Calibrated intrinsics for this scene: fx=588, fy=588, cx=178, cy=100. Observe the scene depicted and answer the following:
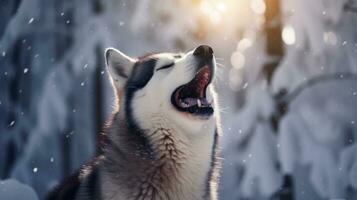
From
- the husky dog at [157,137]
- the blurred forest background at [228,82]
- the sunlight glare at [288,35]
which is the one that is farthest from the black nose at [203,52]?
the sunlight glare at [288,35]

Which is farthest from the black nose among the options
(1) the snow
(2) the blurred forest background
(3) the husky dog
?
(1) the snow

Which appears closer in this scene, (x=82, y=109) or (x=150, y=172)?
(x=150, y=172)

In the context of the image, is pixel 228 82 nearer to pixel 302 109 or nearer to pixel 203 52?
pixel 302 109

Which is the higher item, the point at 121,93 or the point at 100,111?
the point at 121,93

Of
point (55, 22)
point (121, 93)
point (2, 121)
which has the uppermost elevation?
point (55, 22)

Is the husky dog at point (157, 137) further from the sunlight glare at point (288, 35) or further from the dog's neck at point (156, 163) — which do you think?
the sunlight glare at point (288, 35)

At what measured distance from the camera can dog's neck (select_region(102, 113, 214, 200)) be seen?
3362 millimetres

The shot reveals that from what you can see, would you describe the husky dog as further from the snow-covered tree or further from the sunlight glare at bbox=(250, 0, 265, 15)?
the sunlight glare at bbox=(250, 0, 265, 15)

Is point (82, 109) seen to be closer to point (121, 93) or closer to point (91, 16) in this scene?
point (91, 16)

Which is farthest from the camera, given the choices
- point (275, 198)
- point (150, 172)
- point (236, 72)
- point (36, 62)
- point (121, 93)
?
point (36, 62)

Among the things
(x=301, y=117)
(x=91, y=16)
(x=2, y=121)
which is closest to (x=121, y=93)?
(x=301, y=117)

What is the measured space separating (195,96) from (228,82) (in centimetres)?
484

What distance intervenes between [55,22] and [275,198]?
13.5 feet

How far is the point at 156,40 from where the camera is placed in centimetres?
852
